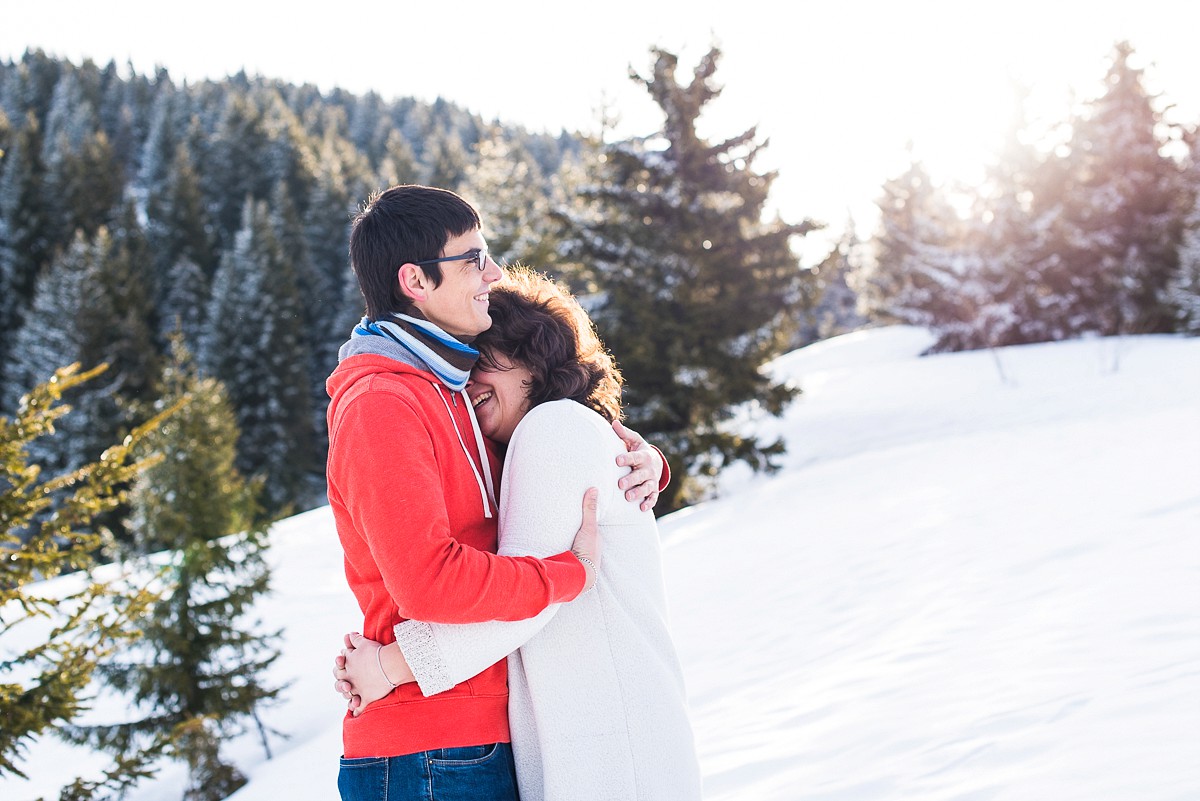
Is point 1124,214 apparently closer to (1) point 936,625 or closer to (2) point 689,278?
(2) point 689,278

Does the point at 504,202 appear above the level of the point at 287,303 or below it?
below

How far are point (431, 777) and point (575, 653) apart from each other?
0.40 m

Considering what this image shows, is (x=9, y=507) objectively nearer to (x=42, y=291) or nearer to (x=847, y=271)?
(x=42, y=291)

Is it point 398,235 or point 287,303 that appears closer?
point 398,235

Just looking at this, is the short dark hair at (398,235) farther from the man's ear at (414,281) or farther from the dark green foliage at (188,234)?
the dark green foliage at (188,234)

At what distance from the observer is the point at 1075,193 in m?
24.6

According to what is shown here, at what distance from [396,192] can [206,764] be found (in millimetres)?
9595

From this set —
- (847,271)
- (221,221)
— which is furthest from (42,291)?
(847,271)

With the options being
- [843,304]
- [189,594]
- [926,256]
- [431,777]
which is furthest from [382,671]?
[843,304]

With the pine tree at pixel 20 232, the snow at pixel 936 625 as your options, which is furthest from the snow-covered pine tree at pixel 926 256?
the pine tree at pixel 20 232

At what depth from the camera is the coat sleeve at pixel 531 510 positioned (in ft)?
5.67

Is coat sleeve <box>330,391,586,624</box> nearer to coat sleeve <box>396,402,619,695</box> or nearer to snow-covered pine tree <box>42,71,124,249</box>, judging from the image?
coat sleeve <box>396,402,619,695</box>

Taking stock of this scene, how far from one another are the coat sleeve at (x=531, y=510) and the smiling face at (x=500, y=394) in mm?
242

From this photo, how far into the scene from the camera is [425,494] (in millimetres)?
1654
